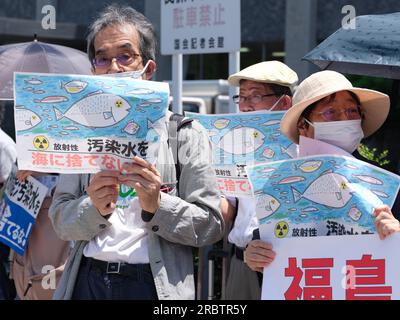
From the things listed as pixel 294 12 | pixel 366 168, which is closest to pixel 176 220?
pixel 366 168

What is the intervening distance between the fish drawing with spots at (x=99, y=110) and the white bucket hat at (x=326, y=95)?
703mm

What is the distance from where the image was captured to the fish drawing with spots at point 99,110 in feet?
8.44

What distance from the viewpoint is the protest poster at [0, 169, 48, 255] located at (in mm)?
4320

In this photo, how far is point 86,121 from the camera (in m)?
2.59

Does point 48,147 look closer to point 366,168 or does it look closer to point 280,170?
point 280,170

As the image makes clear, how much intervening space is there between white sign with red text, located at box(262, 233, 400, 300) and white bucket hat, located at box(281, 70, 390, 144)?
0.57 meters

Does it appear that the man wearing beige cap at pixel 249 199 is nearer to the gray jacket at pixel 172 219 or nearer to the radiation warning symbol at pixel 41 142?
the gray jacket at pixel 172 219

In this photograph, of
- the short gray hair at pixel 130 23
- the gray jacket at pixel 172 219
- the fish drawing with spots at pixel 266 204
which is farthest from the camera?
the short gray hair at pixel 130 23

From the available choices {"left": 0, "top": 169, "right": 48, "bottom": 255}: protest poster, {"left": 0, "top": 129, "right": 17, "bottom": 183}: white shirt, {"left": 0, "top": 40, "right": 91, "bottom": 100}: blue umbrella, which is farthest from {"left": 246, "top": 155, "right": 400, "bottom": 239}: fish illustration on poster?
{"left": 0, "top": 40, "right": 91, "bottom": 100}: blue umbrella

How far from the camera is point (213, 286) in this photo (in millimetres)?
4578

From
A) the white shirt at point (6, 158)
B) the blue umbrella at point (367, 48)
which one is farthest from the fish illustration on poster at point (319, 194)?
the white shirt at point (6, 158)

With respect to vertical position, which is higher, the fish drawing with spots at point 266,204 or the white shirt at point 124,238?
the fish drawing with spots at point 266,204

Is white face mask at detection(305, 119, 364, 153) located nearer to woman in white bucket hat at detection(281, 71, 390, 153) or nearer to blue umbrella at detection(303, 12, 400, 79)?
woman in white bucket hat at detection(281, 71, 390, 153)

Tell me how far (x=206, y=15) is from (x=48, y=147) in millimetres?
3356
